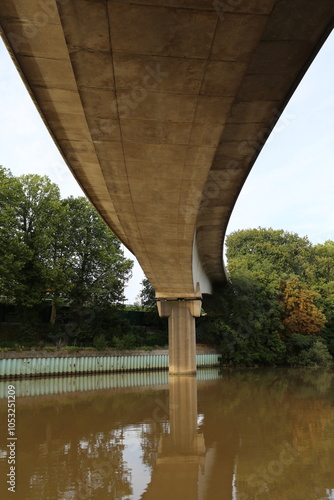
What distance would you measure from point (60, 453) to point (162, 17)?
21.6 ft

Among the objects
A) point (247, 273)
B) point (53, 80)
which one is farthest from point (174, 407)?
point (247, 273)

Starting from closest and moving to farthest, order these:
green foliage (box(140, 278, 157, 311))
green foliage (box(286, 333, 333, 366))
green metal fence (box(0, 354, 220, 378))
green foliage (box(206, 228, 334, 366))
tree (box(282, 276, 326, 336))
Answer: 1. green metal fence (box(0, 354, 220, 378))
2. green foliage (box(206, 228, 334, 366))
3. green foliage (box(286, 333, 333, 366))
4. tree (box(282, 276, 326, 336))
5. green foliage (box(140, 278, 157, 311))

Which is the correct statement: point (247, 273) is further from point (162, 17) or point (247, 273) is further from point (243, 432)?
point (162, 17)

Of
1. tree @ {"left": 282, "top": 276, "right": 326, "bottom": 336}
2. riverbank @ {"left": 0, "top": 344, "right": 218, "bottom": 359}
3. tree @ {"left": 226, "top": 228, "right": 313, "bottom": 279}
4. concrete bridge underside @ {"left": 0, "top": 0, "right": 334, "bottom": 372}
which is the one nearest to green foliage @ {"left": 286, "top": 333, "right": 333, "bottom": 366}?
tree @ {"left": 282, "top": 276, "right": 326, "bottom": 336}

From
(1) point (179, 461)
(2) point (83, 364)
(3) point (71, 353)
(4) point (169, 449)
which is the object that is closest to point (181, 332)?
(2) point (83, 364)

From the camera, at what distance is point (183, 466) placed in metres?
6.85

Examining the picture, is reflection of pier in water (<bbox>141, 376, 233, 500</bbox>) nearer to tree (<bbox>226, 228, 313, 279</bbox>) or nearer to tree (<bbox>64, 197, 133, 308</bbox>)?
tree (<bbox>64, 197, 133, 308</bbox>)

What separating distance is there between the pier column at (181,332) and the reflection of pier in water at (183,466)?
13.5 metres

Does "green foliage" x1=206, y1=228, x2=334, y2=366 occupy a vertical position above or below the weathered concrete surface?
below

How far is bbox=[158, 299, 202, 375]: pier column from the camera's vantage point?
24.8 m

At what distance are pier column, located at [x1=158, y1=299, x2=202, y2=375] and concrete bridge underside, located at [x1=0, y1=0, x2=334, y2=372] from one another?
15004mm

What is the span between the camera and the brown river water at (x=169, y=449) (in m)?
5.64

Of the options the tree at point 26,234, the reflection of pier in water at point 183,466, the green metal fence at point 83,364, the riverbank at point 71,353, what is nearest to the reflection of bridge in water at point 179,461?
the reflection of pier in water at point 183,466

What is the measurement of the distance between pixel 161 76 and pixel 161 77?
2 centimetres
